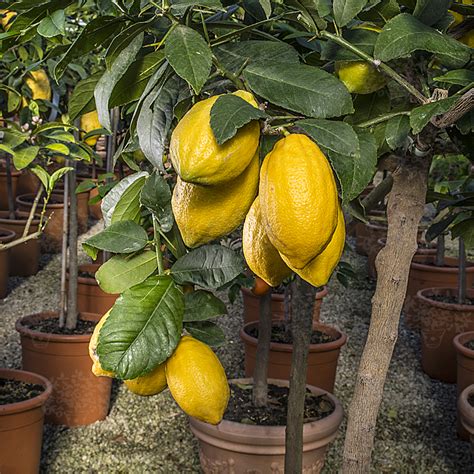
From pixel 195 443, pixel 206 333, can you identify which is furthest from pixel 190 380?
pixel 195 443

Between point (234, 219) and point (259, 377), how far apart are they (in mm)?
1677

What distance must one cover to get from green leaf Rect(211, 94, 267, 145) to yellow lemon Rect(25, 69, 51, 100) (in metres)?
2.55

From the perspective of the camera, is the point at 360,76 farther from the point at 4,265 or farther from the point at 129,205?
the point at 4,265

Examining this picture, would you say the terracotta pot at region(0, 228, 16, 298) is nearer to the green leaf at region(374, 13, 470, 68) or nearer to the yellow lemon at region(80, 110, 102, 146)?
the yellow lemon at region(80, 110, 102, 146)

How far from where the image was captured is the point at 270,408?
87.3 inches

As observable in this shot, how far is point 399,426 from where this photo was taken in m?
2.80

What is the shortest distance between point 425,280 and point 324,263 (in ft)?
11.3

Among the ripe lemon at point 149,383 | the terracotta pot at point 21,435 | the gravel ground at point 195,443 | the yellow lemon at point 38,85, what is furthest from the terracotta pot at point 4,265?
the ripe lemon at point 149,383

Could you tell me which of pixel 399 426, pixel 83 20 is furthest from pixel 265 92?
pixel 83 20

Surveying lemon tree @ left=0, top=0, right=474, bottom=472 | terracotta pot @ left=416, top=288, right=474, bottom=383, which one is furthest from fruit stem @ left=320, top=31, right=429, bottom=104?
terracotta pot @ left=416, top=288, right=474, bottom=383

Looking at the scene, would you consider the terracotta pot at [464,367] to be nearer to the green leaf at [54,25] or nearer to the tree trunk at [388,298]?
the tree trunk at [388,298]

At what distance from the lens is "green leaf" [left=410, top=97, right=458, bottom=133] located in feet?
1.90

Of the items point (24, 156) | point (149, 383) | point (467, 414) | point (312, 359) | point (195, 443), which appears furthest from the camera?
point (312, 359)

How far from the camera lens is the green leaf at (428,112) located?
22.9 inches
